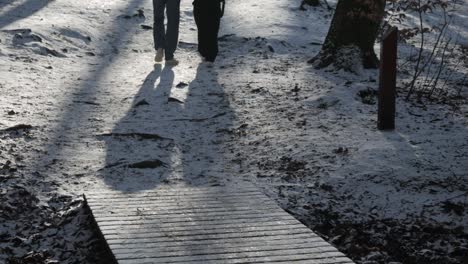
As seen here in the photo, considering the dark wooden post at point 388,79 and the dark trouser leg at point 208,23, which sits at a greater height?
the dark wooden post at point 388,79

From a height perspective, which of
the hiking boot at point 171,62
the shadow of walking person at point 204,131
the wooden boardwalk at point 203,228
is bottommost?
the hiking boot at point 171,62

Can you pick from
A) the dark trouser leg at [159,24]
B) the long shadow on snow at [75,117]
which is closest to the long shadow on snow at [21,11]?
the long shadow on snow at [75,117]

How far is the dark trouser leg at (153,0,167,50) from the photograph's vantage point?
9.84m

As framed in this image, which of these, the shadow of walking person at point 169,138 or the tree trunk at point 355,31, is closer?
the shadow of walking person at point 169,138

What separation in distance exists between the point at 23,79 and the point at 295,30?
5.88m

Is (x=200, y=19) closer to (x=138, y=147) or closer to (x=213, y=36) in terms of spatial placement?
(x=213, y=36)

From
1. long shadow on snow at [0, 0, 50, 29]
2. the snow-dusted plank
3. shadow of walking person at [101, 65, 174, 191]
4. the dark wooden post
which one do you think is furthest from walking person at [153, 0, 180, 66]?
the snow-dusted plank

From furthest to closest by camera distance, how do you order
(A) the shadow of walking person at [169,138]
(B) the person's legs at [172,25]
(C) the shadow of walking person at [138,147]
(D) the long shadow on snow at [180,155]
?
(B) the person's legs at [172,25]
(A) the shadow of walking person at [169,138]
(C) the shadow of walking person at [138,147]
(D) the long shadow on snow at [180,155]

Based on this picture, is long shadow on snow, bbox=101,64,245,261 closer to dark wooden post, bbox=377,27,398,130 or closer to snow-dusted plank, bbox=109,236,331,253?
snow-dusted plank, bbox=109,236,331,253

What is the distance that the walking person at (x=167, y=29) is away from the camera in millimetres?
9750

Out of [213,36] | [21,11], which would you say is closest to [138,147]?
[213,36]

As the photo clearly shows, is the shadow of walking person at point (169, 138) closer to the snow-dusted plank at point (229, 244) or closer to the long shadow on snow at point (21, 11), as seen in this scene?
the snow-dusted plank at point (229, 244)

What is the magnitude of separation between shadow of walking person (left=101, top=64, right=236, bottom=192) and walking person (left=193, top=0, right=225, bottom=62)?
990 mm

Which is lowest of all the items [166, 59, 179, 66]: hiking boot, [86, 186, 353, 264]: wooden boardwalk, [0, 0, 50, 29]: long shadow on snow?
[0, 0, 50, 29]: long shadow on snow
